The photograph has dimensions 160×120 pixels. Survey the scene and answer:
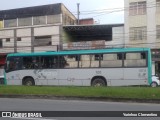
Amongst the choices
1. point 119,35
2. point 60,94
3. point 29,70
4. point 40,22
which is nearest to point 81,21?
point 40,22

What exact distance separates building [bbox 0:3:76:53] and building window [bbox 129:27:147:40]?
9.56m

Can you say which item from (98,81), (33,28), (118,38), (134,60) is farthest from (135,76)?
(33,28)

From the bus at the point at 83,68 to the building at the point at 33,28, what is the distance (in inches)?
664

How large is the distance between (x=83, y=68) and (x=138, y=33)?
17077 mm

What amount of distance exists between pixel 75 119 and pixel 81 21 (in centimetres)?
4957

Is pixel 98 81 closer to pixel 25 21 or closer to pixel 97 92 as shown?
pixel 97 92

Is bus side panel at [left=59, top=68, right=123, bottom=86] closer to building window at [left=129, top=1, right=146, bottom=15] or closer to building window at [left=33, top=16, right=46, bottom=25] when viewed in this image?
building window at [left=129, top=1, right=146, bottom=15]

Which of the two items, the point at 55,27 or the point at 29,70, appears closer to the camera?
the point at 29,70

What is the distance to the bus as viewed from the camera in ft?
82.7

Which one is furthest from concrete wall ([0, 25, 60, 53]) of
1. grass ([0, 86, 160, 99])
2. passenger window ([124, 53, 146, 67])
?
grass ([0, 86, 160, 99])

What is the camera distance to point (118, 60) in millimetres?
25781

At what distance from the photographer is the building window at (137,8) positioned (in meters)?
42.5

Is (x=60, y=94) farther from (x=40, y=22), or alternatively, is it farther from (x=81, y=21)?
(x=81, y=21)

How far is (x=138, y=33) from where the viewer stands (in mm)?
42125
